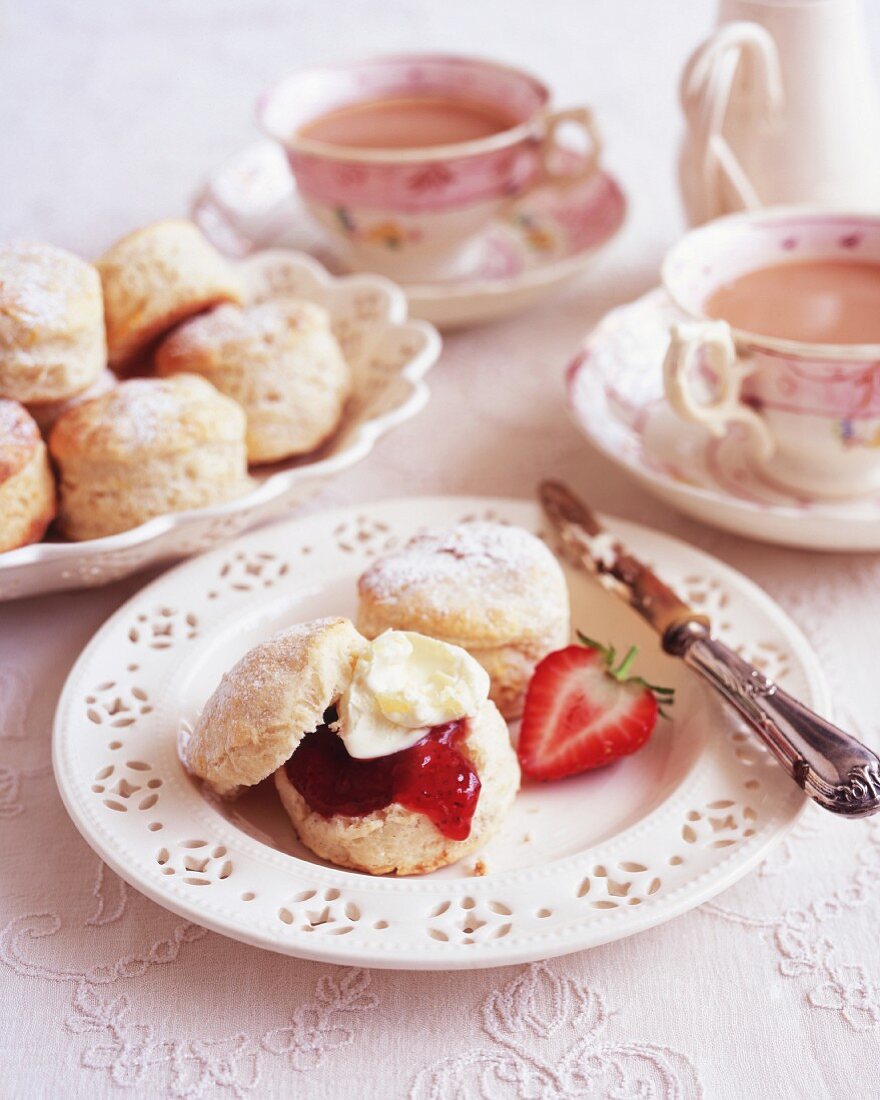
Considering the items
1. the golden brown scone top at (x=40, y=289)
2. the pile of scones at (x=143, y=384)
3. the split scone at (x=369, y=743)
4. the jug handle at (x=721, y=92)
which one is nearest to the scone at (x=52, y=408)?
the pile of scones at (x=143, y=384)

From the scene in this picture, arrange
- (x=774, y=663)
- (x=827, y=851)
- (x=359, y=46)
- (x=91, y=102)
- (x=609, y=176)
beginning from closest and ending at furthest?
(x=827, y=851) < (x=774, y=663) < (x=609, y=176) < (x=91, y=102) < (x=359, y=46)

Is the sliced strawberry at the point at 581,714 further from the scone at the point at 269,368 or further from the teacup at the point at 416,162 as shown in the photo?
the teacup at the point at 416,162

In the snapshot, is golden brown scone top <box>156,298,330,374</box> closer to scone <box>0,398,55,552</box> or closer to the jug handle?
scone <box>0,398,55,552</box>

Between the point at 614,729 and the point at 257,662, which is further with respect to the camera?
the point at 614,729

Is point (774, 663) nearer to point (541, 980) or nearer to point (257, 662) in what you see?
point (541, 980)

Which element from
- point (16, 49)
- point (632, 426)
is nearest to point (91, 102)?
point (16, 49)

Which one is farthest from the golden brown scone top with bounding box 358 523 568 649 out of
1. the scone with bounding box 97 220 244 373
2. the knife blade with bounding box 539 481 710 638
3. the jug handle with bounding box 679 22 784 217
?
the jug handle with bounding box 679 22 784 217

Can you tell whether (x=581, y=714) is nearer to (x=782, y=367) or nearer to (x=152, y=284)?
(x=782, y=367)
